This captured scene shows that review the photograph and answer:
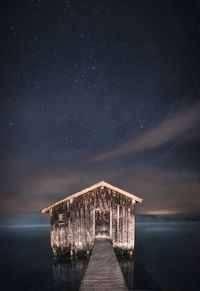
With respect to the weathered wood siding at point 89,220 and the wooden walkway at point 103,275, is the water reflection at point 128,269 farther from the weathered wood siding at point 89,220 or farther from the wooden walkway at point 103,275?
the wooden walkway at point 103,275

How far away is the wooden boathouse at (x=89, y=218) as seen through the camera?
1257cm

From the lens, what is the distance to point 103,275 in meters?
6.50

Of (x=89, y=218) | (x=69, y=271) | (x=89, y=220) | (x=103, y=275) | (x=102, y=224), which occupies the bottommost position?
(x=69, y=271)

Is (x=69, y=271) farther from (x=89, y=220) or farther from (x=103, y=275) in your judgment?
(x=103, y=275)

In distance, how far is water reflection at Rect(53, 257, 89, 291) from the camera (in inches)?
444

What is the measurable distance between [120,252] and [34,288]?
28.7 ft

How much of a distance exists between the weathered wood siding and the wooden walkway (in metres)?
3.78

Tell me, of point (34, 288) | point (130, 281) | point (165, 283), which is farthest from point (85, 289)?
point (165, 283)

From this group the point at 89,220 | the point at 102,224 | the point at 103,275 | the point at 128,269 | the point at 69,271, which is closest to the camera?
the point at 103,275

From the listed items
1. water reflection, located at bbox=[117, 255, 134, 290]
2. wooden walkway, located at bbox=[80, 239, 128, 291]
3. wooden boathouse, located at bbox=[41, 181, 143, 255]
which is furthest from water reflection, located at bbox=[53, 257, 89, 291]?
wooden walkway, located at bbox=[80, 239, 128, 291]

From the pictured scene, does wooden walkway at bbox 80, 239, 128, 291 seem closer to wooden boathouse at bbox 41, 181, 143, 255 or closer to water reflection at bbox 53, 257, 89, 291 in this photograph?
wooden boathouse at bbox 41, 181, 143, 255

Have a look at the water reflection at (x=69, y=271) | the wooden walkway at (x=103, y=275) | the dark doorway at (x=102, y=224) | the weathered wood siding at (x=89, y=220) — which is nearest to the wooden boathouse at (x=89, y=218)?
the weathered wood siding at (x=89, y=220)

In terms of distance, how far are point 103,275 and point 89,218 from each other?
20.8 ft

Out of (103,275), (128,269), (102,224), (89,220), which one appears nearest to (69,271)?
(89,220)
